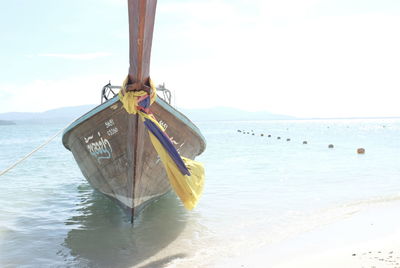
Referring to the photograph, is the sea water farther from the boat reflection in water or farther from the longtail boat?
the longtail boat

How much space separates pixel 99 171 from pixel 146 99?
2360mm

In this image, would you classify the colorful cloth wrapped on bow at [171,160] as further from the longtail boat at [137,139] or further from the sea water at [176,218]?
the sea water at [176,218]

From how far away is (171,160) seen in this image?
514 cm

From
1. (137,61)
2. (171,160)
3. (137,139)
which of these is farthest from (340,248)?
(137,61)

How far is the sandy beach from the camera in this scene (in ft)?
14.8

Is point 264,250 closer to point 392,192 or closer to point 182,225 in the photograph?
point 182,225

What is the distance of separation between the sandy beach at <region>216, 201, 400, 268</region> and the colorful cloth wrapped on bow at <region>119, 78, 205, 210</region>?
1.02 metres

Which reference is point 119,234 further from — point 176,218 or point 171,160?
point 171,160

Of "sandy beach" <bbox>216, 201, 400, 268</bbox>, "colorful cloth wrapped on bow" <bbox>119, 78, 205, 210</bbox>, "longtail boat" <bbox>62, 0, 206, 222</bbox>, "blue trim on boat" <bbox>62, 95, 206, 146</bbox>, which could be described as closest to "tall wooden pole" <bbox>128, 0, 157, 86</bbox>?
"longtail boat" <bbox>62, 0, 206, 222</bbox>

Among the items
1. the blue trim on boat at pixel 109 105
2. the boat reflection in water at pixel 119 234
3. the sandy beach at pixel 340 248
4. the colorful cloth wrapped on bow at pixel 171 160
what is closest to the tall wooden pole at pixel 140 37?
the colorful cloth wrapped on bow at pixel 171 160

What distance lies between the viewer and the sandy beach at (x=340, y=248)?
452 cm

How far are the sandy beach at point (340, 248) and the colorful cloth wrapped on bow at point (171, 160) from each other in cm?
102

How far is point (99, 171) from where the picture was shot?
716 cm

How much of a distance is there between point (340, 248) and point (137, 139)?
3.35 metres
